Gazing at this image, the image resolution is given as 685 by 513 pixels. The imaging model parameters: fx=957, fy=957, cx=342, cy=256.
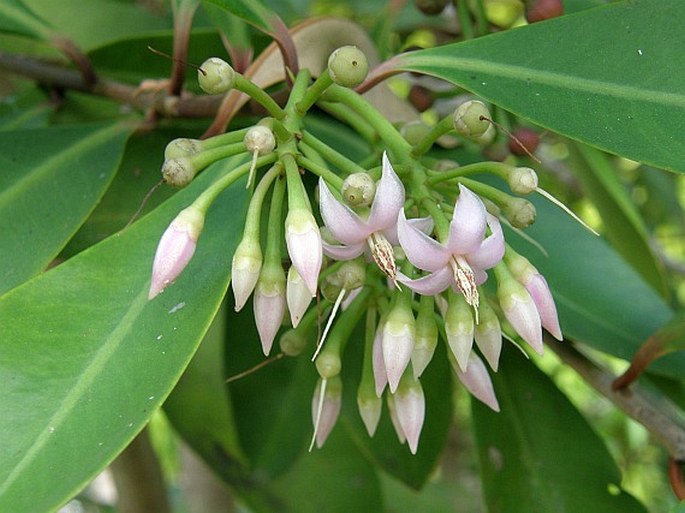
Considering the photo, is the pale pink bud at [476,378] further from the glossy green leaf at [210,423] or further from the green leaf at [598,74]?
the glossy green leaf at [210,423]

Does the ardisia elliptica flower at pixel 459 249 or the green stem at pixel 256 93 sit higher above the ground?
the green stem at pixel 256 93

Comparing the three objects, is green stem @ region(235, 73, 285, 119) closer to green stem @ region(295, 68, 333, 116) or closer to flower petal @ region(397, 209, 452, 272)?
green stem @ region(295, 68, 333, 116)

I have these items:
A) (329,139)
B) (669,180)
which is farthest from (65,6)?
(669,180)

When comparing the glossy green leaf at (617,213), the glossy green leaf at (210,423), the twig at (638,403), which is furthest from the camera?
the glossy green leaf at (210,423)

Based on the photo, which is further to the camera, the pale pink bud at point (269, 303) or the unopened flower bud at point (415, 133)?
the unopened flower bud at point (415, 133)

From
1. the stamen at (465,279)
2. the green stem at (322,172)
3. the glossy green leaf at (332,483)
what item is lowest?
the glossy green leaf at (332,483)

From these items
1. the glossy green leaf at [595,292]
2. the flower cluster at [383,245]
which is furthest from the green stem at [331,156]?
the glossy green leaf at [595,292]

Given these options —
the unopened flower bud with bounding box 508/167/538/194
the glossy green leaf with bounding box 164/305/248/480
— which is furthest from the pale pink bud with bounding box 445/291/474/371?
the glossy green leaf with bounding box 164/305/248/480

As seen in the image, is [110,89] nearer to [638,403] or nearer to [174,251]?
[174,251]
